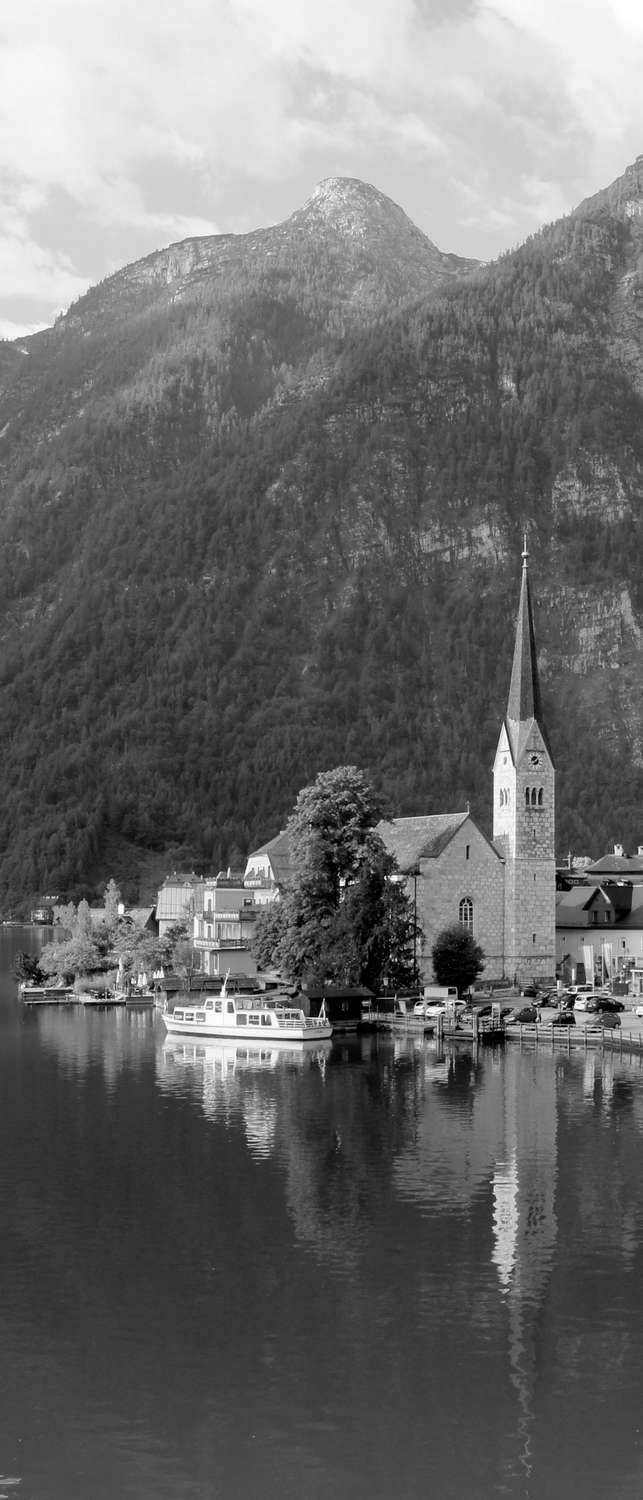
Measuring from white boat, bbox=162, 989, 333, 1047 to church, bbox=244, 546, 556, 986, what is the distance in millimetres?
17285

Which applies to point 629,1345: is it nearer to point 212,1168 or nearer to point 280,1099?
point 212,1168

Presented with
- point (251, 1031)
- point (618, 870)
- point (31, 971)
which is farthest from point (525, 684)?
point (31, 971)

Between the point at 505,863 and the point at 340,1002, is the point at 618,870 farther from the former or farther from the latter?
the point at 340,1002

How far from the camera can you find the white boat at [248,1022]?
8725 cm

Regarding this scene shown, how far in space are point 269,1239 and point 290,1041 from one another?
42685 millimetres

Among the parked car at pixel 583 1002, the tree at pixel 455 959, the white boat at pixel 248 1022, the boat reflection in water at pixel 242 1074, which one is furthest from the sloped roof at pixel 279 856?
the boat reflection in water at pixel 242 1074

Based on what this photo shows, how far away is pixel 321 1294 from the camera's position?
39.2 metres

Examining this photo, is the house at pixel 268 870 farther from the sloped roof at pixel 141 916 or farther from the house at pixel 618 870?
the house at pixel 618 870

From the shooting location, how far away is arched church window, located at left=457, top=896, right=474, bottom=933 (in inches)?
4350

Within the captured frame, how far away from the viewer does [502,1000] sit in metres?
105

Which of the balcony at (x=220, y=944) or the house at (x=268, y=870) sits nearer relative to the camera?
the balcony at (x=220, y=944)

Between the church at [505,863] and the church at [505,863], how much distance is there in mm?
69

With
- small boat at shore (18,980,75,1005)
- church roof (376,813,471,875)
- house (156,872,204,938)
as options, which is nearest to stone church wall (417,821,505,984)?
church roof (376,813,471,875)

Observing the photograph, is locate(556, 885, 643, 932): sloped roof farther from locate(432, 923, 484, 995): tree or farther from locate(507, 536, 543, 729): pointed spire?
locate(432, 923, 484, 995): tree
